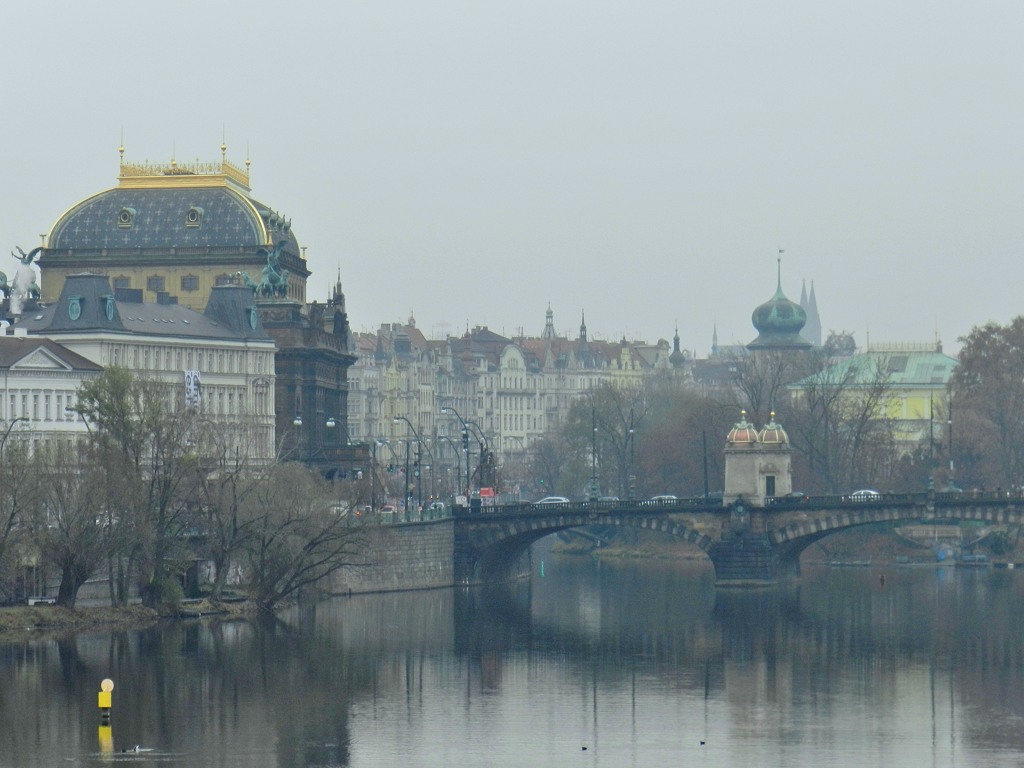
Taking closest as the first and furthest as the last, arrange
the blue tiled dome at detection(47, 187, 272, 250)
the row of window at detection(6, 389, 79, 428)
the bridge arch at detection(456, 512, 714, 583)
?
the row of window at detection(6, 389, 79, 428) < the bridge arch at detection(456, 512, 714, 583) < the blue tiled dome at detection(47, 187, 272, 250)

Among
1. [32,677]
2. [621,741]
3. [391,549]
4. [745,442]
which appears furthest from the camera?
[745,442]

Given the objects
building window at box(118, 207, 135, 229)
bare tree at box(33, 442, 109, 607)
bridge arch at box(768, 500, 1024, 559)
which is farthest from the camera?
building window at box(118, 207, 135, 229)

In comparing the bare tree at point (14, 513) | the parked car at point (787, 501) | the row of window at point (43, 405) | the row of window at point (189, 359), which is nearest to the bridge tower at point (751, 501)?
the parked car at point (787, 501)

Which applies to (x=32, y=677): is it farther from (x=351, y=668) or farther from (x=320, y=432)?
(x=320, y=432)

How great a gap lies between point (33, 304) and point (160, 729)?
8123cm

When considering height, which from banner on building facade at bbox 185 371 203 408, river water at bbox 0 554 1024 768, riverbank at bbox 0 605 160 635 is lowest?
river water at bbox 0 554 1024 768

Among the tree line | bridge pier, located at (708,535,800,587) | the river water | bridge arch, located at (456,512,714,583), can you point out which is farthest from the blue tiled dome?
the tree line

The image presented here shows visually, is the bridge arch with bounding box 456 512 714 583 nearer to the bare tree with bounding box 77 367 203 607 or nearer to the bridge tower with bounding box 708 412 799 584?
the bridge tower with bounding box 708 412 799 584

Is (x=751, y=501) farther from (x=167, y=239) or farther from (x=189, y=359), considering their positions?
(x=167, y=239)

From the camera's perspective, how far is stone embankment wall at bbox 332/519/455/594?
146 meters

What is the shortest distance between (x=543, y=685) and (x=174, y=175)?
268 feet

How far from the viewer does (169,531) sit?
130 meters

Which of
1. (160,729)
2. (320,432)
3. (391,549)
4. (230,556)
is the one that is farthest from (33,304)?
(160,729)

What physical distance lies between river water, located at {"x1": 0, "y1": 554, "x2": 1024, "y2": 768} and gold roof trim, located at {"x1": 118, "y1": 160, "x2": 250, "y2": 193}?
148ft
